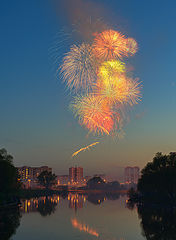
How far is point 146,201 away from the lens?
10169cm

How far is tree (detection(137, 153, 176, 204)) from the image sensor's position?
87.4m

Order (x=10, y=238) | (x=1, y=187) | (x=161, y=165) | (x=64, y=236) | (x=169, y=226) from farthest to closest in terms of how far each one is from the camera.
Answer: (x=161, y=165), (x=1, y=187), (x=169, y=226), (x=64, y=236), (x=10, y=238)

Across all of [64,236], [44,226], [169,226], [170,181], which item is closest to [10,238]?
[64,236]

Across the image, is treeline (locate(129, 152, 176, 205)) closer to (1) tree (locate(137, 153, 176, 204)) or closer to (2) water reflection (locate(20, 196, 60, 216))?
(1) tree (locate(137, 153, 176, 204))

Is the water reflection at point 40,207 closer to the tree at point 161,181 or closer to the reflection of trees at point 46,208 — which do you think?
the reflection of trees at point 46,208

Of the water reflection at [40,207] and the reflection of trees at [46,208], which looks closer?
the reflection of trees at [46,208]

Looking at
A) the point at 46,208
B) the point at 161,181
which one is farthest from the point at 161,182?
the point at 46,208

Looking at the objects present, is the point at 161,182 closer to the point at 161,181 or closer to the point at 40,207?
the point at 161,181

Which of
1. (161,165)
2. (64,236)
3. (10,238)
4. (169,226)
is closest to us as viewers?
(10,238)

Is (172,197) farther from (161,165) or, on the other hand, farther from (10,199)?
(10,199)

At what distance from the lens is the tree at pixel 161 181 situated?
287 ft

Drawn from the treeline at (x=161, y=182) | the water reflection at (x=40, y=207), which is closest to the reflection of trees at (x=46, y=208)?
the water reflection at (x=40, y=207)

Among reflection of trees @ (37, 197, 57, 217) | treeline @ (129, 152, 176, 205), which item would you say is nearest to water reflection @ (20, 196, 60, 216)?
reflection of trees @ (37, 197, 57, 217)

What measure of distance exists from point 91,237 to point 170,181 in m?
57.2
